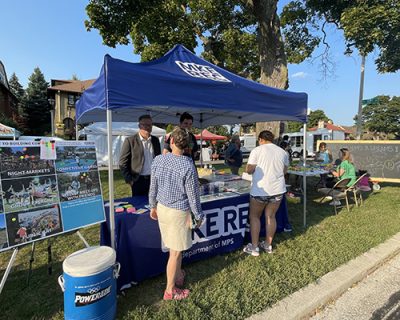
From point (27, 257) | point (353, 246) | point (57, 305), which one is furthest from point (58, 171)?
point (353, 246)

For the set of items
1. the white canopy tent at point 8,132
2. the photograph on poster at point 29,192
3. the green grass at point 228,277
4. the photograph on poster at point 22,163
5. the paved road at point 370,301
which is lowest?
the paved road at point 370,301

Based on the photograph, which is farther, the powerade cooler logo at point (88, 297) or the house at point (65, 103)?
the house at point (65, 103)

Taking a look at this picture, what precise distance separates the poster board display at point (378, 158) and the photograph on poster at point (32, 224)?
878 centimetres

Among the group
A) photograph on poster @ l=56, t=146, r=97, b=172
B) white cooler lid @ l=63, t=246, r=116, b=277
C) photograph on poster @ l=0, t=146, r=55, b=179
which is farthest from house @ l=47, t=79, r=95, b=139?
white cooler lid @ l=63, t=246, r=116, b=277

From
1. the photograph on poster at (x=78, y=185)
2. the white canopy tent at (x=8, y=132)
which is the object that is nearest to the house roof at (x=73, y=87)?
the white canopy tent at (x=8, y=132)

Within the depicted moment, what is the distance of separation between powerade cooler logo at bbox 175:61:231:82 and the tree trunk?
3.61m

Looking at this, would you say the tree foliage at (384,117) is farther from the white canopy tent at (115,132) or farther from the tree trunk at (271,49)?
the tree trunk at (271,49)

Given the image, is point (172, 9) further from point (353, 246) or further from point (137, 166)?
point (353, 246)

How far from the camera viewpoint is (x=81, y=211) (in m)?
2.60

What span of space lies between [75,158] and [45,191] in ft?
1.38

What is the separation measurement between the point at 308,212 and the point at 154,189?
4272mm

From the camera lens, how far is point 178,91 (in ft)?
9.47

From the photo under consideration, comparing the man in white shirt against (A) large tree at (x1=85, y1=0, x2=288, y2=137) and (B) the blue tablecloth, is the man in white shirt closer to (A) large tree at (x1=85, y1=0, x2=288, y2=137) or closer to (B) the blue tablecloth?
(B) the blue tablecloth

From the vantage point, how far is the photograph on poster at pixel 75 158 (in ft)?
8.28
